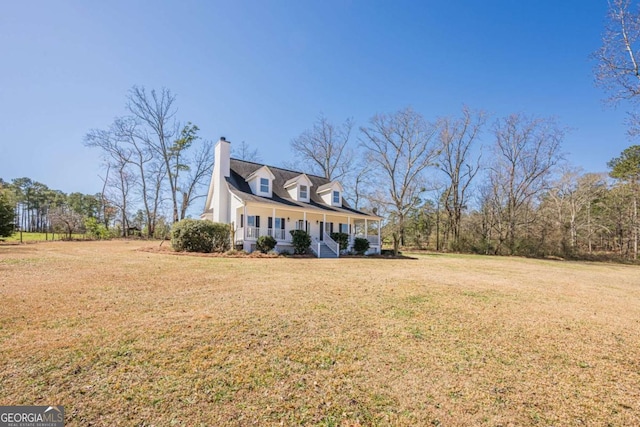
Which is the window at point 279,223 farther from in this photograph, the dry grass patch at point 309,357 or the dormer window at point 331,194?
the dry grass patch at point 309,357

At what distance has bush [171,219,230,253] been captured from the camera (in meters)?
14.9

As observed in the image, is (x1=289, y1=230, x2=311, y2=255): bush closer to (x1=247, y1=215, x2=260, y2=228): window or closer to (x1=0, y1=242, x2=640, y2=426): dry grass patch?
(x1=247, y1=215, x2=260, y2=228): window

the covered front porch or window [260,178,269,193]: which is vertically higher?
window [260,178,269,193]

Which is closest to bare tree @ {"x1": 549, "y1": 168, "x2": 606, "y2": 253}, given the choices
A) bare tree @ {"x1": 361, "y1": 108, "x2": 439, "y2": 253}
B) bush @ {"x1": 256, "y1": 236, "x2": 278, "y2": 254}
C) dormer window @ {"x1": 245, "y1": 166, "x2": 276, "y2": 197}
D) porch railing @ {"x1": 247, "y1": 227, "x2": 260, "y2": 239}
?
bare tree @ {"x1": 361, "y1": 108, "x2": 439, "y2": 253}

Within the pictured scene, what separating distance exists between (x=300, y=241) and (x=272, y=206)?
9.36ft

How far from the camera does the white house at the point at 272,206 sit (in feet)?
55.6

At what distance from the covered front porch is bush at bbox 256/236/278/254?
0.61 meters

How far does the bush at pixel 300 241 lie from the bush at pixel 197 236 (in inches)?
167

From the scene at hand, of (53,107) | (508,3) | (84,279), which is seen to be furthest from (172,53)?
(508,3)

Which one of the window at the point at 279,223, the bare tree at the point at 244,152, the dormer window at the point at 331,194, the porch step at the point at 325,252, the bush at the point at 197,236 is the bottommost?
the porch step at the point at 325,252

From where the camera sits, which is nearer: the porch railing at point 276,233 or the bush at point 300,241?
the bush at point 300,241

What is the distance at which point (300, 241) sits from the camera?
661 inches

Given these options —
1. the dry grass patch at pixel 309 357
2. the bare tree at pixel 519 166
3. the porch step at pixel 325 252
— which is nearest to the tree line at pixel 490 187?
the bare tree at pixel 519 166

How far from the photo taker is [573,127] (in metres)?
26.6
